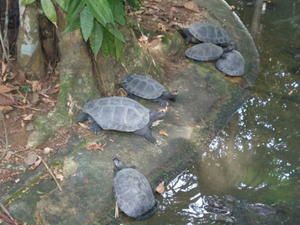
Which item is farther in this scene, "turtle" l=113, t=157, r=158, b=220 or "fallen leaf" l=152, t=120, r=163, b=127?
"fallen leaf" l=152, t=120, r=163, b=127

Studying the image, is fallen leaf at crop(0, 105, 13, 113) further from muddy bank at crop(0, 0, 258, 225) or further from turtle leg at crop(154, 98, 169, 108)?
turtle leg at crop(154, 98, 169, 108)

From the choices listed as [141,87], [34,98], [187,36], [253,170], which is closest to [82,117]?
[34,98]

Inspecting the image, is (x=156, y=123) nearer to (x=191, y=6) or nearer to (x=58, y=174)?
(x=58, y=174)

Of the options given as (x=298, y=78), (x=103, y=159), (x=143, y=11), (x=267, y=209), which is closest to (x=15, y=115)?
(x=103, y=159)

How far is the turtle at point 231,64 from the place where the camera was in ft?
23.7

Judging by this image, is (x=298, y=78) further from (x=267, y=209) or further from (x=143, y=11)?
(x=267, y=209)

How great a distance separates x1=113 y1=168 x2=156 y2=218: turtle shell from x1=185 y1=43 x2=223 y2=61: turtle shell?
2.78 meters

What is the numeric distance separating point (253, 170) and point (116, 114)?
5.38 ft

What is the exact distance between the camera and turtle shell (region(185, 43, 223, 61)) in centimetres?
733

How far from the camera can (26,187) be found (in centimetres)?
480

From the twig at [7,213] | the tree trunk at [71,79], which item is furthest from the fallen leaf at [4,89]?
the twig at [7,213]

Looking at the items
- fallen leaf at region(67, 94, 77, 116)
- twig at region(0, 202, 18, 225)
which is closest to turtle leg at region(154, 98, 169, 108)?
fallen leaf at region(67, 94, 77, 116)

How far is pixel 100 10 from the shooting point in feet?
14.2

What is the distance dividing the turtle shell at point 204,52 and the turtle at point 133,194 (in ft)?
9.06
